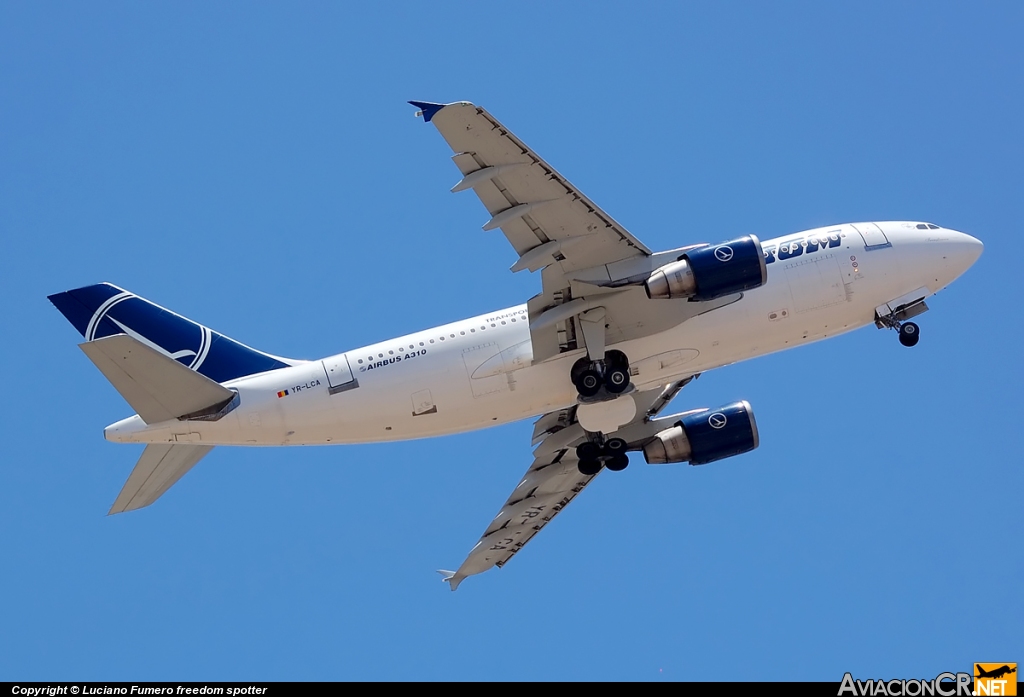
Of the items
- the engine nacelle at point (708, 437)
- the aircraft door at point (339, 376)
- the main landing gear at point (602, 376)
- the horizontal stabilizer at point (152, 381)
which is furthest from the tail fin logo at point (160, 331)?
the engine nacelle at point (708, 437)

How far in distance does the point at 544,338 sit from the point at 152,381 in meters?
10.7

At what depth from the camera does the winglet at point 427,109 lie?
1168 inches

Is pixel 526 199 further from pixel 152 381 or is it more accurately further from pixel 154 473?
pixel 154 473

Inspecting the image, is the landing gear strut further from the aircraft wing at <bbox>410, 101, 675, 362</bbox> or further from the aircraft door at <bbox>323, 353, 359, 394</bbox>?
the aircraft door at <bbox>323, 353, 359, 394</bbox>

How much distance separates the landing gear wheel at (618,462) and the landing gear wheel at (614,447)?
11 centimetres

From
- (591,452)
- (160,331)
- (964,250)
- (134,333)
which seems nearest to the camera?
(134,333)

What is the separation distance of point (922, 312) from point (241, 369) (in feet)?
65.7

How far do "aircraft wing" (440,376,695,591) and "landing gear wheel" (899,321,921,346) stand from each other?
7.33 m

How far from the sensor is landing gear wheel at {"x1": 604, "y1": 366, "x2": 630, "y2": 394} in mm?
35031

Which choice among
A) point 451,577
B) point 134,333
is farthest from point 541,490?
point 134,333

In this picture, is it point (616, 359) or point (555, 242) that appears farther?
point (616, 359)

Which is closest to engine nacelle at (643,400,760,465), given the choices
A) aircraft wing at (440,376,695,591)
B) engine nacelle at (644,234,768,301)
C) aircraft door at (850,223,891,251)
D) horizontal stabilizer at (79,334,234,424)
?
aircraft wing at (440,376,695,591)

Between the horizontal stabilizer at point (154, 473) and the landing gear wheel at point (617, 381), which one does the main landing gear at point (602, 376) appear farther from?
the horizontal stabilizer at point (154, 473)

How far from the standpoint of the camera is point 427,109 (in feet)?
97.9
